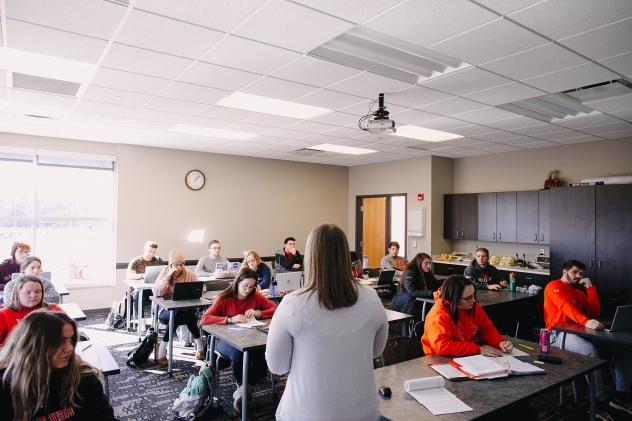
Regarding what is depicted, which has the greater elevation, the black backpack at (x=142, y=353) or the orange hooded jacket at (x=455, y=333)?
the orange hooded jacket at (x=455, y=333)

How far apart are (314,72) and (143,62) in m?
1.38

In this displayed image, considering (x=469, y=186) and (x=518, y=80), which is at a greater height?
(x=518, y=80)

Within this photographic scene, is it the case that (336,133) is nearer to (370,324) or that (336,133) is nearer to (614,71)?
(614,71)

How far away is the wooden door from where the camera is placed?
10.1 metres

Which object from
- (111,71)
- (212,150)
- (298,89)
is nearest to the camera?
(111,71)

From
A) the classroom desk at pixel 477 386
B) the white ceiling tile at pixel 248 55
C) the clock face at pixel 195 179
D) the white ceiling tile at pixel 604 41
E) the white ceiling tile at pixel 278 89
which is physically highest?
the white ceiling tile at pixel 248 55

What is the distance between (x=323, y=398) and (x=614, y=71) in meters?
3.62

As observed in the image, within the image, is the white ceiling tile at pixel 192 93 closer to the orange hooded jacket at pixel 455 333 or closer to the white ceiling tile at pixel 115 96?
the white ceiling tile at pixel 115 96

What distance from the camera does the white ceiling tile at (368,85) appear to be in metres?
3.81

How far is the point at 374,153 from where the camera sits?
26.7ft

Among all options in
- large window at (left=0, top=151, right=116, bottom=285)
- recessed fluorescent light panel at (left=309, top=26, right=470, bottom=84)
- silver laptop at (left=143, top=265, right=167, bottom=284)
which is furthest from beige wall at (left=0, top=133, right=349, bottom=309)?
recessed fluorescent light panel at (left=309, top=26, right=470, bottom=84)

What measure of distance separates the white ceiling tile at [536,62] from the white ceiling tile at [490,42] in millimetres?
113

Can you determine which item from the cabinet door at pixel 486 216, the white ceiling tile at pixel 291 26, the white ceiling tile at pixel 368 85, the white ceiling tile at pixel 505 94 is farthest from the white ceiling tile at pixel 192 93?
the cabinet door at pixel 486 216

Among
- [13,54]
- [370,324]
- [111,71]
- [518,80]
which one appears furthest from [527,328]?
[13,54]
